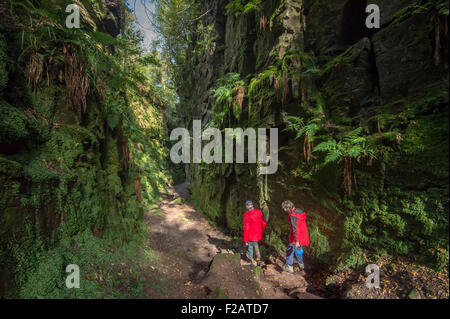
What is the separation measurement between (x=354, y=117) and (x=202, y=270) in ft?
18.8

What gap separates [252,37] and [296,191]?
772 centimetres

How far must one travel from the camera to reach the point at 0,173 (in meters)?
2.39

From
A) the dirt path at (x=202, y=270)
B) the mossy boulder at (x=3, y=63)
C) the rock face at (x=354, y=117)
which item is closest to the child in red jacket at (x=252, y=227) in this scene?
the dirt path at (x=202, y=270)

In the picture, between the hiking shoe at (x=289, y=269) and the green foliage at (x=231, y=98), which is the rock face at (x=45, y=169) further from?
the green foliage at (x=231, y=98)

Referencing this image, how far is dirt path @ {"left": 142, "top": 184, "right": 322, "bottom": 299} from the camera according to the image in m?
3.80

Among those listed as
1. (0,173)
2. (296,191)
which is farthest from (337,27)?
(0,173)

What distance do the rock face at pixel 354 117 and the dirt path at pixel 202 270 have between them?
1.02 m

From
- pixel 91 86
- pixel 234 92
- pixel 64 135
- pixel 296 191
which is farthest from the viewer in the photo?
pixel 234 92

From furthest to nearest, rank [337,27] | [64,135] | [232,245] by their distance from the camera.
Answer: [232,245] < [337,27] < [64,135]

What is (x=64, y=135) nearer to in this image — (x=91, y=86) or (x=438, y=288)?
(x=91, y=86)

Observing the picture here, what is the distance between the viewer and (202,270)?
4.93 m

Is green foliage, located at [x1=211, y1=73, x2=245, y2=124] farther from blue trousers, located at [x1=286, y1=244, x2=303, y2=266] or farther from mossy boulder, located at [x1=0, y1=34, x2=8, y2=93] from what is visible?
mossy boulder, located at [x1=0, y1=34, x2=8, y2=93]

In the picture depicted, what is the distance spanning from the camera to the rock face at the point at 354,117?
3.23 meters

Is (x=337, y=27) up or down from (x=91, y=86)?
up
